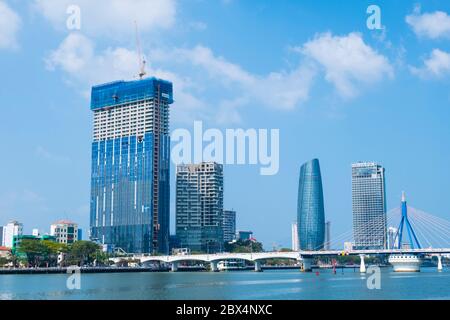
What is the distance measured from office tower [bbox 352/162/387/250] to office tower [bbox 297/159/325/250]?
5.96 meters

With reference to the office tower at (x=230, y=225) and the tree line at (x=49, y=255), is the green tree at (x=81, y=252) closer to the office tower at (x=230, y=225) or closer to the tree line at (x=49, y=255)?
the tree line at (x=49, y=255)

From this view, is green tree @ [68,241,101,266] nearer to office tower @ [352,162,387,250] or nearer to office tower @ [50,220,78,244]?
office tower @ [50,220,78,244]

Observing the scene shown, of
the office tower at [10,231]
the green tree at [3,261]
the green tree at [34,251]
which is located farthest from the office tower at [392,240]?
the office tower at [10,231]

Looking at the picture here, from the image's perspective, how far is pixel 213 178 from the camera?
6594cm

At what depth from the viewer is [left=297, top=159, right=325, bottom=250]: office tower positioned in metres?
78.8

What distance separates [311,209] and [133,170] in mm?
26328

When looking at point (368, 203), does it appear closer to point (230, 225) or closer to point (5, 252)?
point (230, 225)

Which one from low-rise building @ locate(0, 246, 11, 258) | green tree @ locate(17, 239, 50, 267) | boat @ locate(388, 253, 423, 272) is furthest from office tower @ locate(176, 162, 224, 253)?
boat @ locate(388, 253, 423, 272)

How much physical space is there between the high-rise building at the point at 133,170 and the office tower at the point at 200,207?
75.8 inches

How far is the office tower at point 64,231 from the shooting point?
200 ft

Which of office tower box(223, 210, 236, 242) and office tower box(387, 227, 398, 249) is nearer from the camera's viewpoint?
office tower box(387, 227, 398, 249)

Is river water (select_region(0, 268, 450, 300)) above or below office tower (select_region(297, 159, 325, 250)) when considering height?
below
